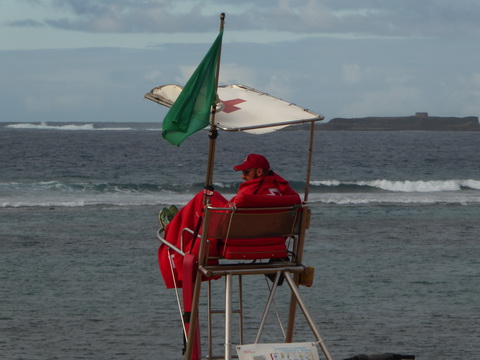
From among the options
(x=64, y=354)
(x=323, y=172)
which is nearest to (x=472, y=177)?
(x=323, y=172)

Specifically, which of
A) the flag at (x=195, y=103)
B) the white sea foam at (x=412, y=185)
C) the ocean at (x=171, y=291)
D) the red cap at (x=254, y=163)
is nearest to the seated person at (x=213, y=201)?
the red cap at (x=254, y=163)

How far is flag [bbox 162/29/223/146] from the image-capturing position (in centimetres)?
594

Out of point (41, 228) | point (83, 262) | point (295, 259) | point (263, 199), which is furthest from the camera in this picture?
point (41, 228)

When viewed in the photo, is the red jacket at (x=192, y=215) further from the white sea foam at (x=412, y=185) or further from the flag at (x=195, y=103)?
the white sea foam at (x=412, y=185)

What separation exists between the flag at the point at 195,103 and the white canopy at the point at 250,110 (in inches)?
5.6

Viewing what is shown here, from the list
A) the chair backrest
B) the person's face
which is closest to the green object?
the person's face

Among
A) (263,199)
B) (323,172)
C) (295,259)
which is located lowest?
(323,172)

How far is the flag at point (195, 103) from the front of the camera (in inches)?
234

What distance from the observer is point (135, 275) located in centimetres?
1453

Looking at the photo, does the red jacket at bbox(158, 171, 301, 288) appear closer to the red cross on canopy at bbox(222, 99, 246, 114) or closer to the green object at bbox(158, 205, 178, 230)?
the green object at bbox(158, 205, 178, 230)

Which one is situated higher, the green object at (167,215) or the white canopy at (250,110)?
the white canopy at (250,110)

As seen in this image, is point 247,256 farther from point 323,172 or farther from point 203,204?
point 323,172

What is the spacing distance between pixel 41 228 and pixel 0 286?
7.90 metres

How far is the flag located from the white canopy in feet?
0.47
